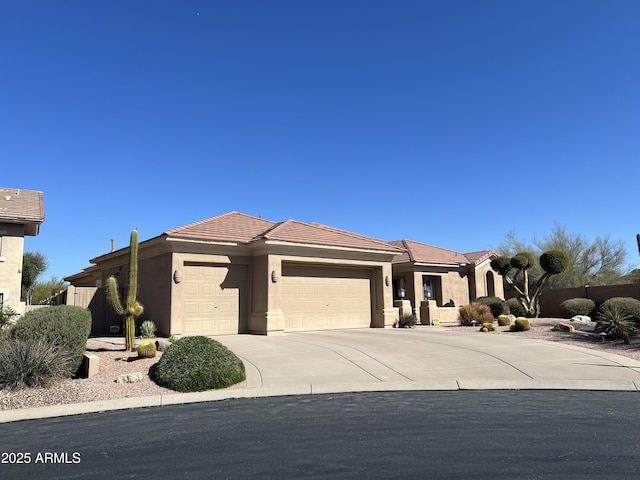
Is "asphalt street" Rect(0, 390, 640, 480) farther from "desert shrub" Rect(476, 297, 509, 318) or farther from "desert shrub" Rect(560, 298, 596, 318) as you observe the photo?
"desert shrub" Rect(476, 297, 509, 318)

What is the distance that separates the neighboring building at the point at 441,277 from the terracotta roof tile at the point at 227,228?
9612 mm

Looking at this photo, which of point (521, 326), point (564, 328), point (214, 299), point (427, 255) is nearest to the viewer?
point (214, 299)

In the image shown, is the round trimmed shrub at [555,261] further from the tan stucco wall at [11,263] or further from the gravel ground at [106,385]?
the tan stucco wall at [11,263]

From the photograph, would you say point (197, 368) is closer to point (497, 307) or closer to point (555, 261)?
point (555, 261)

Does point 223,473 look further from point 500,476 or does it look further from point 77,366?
point 77,366

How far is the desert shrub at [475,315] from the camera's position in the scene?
73.0 ft

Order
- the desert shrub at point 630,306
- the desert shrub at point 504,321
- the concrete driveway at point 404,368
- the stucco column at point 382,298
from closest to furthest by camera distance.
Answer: the concrete driveway at point 404,368 → the desert shrub at point 630,306 → the desert shrub at point 504,321 → the stucco column at point 382,298

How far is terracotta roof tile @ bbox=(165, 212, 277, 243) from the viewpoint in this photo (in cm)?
1808

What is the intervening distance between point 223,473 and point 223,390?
15.8 ft

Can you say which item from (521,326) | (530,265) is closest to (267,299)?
(521,326)

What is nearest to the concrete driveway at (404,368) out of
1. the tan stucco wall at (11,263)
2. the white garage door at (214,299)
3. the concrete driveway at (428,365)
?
the concrete driveway at (428,365)

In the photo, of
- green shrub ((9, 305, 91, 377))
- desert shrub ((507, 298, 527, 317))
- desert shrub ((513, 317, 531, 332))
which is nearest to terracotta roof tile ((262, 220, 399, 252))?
desert shrub ((513, 317, 531, 332))

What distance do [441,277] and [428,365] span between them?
62.3 ft

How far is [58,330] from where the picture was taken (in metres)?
10.8
